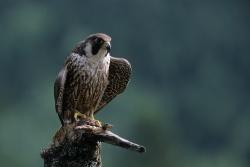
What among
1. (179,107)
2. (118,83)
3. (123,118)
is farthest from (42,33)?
(118,83)

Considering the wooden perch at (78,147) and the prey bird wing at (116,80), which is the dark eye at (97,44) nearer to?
the prey bird wing at (116,80)

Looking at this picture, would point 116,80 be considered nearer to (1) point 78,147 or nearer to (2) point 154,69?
(1) point 78,147

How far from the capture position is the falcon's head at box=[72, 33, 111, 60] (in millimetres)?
8555

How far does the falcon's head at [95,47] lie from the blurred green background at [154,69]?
2479cm

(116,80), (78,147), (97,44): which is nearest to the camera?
(78,147)

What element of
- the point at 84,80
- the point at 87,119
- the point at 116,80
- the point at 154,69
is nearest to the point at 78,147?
the point at 87,119

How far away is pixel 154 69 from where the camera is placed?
4619 centimetres

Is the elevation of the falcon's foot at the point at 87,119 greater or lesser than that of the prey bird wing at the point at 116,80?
lesser

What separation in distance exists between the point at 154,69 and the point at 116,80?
36876 millimetres

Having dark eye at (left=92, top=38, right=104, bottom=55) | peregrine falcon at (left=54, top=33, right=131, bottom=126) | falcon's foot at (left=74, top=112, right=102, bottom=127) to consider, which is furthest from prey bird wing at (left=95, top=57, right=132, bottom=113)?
dark eye at (left=92, top=38, right=104, bottom=55)

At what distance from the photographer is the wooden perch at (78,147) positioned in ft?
25.2

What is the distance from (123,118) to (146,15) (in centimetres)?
1365

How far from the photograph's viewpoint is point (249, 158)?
38.8 m

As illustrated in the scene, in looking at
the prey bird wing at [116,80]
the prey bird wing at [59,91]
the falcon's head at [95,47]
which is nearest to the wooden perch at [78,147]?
the prey bird wing at [59,91]
